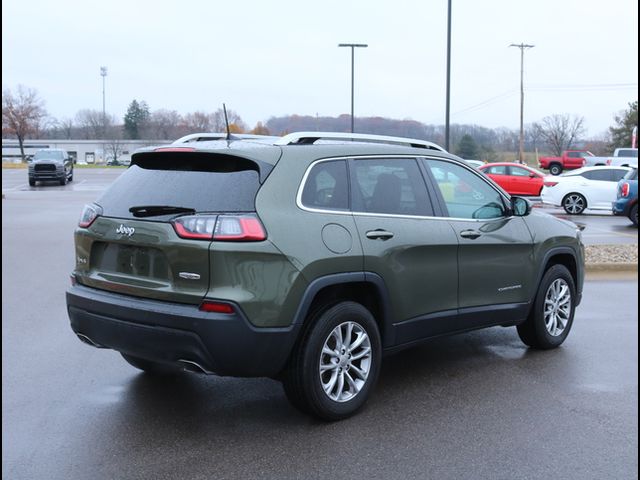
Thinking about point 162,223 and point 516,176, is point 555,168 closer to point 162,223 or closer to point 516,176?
point 516,176

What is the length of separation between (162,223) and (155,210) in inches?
6.0

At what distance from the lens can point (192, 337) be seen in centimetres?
407

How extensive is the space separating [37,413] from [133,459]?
3.41ft

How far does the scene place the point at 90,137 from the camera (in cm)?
9956

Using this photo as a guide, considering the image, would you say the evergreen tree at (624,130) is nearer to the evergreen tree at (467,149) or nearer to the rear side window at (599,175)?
the evergreen tree at (467,149)

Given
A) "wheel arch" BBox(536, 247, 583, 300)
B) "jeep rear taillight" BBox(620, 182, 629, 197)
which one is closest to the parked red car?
"jeep rear taillight" BBox(620, 182, 629, 197)

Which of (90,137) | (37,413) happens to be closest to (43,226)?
(37,413)

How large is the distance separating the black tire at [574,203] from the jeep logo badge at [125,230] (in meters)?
19.2

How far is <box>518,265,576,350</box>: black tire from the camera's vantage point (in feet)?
20.3

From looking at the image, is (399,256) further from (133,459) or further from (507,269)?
(133,459)

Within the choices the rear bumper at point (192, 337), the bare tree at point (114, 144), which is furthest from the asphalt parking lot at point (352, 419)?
the bare tree at point (114, 144)

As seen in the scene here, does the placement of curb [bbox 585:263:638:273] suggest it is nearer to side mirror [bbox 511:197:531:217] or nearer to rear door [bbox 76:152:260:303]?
side mirror [bbox 511:197:531:217]

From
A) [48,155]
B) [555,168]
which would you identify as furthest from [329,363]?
[555,168]

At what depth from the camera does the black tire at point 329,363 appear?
14.4 ft
